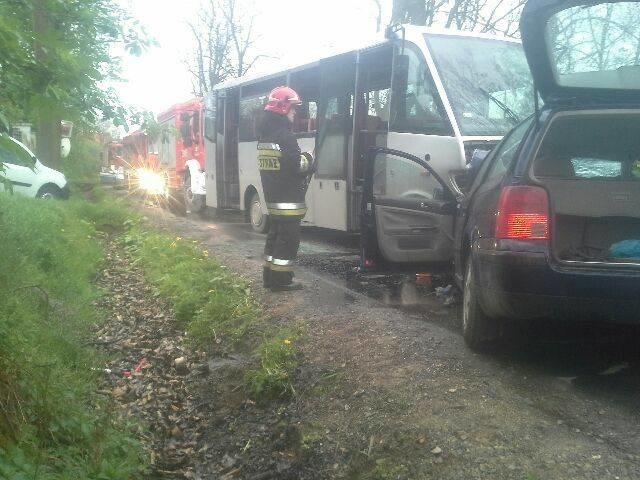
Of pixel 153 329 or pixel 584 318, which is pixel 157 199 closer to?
pixel 153 329

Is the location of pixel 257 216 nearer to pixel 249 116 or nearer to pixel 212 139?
pixel 249 116

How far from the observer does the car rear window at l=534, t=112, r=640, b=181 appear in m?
4.41

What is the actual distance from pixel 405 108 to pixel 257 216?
17.3 feet

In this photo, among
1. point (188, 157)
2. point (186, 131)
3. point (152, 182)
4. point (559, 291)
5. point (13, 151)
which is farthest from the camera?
point (152, 182)

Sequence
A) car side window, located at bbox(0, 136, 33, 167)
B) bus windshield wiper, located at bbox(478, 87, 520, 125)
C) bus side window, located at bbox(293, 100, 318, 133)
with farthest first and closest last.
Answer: bus side window, located at bbox(293, 100, 318, 133), bus windshield wiper, located at bbox(478, 87, 520, 125), car side window, located at bbox(0, 136, 33, 167)

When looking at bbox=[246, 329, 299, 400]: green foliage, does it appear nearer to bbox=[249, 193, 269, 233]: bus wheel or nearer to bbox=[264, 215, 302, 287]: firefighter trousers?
bbox=[264, 215, 302, 287]: firefighter trousers

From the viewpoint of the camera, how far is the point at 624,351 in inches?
198

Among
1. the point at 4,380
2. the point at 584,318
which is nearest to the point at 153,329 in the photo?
the point at 4,380

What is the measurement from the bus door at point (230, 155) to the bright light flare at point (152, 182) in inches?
254

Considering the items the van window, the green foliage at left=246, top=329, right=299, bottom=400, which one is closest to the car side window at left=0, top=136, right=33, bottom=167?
the green foliage at left=246, top=329, right=299, bottom=400

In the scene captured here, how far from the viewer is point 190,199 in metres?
18.4

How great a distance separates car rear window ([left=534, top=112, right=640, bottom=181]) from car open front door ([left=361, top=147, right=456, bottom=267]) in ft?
4.95

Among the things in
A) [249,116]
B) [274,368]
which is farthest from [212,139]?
[274,368]

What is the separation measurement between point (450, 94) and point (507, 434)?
16.4 ft
